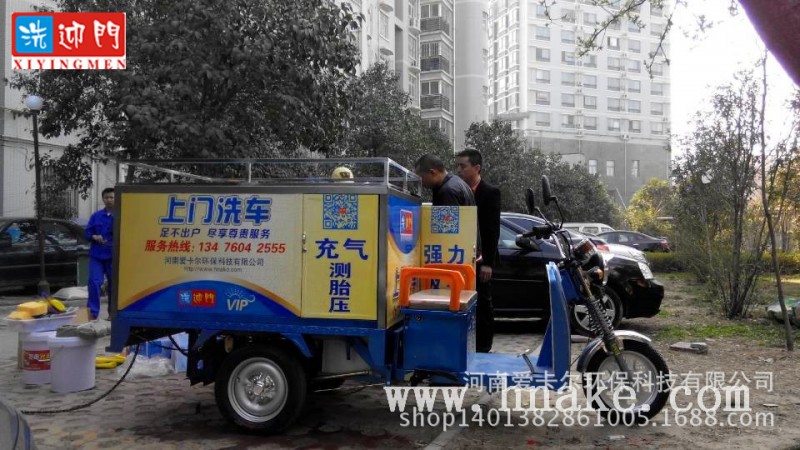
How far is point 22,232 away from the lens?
12156 millimetres

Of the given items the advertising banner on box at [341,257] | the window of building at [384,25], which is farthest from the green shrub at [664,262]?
the window of building at [384,25]

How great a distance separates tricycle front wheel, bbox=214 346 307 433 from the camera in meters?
4.49

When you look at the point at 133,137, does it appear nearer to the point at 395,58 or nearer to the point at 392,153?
the point at 392,153

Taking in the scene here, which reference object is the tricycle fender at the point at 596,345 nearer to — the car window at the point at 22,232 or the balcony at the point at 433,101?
the car window at the point at 22,232

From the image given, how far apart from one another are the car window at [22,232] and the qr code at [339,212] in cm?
995

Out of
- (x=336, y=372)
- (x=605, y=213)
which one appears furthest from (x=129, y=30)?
(x=605, y=213)

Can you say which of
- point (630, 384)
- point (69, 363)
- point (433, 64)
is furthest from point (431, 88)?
point (630, 384)

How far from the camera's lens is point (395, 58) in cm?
4022

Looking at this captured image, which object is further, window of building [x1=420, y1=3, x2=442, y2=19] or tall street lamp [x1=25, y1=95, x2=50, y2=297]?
window of building [x1=420, y1=3, x2=442, y2=19]

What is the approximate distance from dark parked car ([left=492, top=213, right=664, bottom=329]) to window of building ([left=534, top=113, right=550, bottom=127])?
7119cm

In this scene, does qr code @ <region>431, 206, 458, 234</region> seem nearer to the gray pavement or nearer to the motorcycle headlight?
the gray pavement

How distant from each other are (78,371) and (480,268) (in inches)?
142

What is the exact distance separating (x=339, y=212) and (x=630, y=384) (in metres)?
2.42

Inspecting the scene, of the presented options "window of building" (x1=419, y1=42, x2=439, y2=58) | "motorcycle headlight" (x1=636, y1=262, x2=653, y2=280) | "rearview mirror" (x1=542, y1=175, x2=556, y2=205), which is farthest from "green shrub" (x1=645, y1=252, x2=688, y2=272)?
"window of building" (x1=419, y1=42, x2=439, y2=58)
